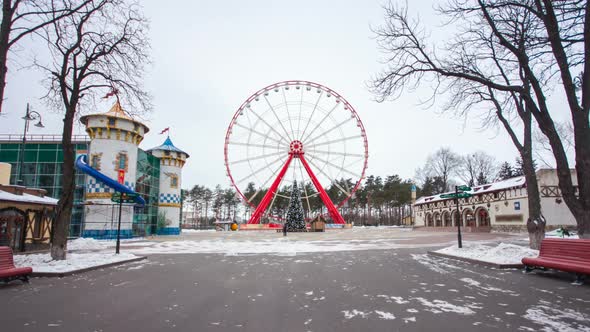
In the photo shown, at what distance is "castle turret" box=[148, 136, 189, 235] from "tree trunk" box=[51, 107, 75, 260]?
23.8 m

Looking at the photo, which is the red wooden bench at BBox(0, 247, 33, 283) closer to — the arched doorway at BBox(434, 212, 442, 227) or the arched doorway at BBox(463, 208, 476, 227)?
the arched doorway at BBox(463, 208, 476, 227)

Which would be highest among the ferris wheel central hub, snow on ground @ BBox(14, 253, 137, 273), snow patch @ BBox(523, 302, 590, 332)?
the ferris wheel central hub

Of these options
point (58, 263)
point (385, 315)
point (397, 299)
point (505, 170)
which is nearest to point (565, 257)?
point (397, 299)

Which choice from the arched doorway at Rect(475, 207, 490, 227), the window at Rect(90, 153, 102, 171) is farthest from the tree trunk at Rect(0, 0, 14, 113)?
the arched doorway at Rect(475, 207, 490, 227)

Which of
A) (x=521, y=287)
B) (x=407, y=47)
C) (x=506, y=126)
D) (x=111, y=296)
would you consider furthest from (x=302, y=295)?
(x=506, y=126)

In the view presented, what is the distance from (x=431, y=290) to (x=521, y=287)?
6.06 ft

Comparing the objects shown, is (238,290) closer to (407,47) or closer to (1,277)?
(1,277)

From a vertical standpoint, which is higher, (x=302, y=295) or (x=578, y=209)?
(x=578, y=209)

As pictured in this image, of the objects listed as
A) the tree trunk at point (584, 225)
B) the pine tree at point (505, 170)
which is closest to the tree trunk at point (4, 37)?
the tree trunk at point (584, 225)

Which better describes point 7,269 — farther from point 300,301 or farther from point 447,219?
point 447,219

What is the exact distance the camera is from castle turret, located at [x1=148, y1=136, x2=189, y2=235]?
34125mm

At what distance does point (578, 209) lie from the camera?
28.2ft

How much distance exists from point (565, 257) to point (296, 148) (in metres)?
31.5

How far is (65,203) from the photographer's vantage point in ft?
35.0
